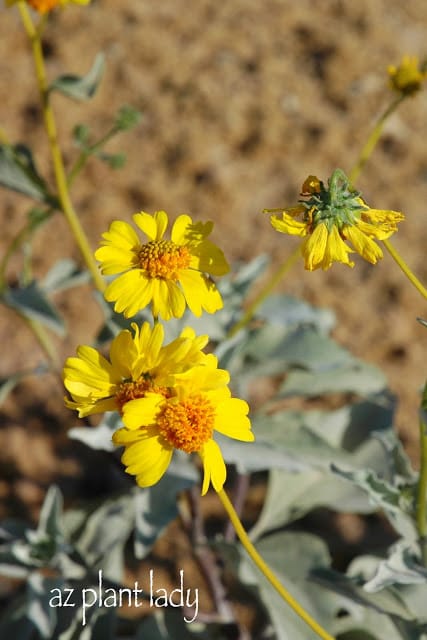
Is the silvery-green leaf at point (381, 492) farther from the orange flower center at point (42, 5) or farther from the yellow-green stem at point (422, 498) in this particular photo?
the orange flower center at point (42, 5)

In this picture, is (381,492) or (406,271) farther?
(381,492)

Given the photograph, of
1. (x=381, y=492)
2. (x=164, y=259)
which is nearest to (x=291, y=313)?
(x=381, y=492)

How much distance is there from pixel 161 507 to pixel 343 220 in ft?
2.60

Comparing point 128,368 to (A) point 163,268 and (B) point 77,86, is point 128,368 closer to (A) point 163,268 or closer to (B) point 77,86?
(A) point 163,268

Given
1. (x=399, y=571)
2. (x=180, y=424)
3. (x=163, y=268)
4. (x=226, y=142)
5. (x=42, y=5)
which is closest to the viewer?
(x=180, y=424)

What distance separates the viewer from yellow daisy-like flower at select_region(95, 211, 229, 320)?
1163mm

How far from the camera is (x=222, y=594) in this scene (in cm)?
184

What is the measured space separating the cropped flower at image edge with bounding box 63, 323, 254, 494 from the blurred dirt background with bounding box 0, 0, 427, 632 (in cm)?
107

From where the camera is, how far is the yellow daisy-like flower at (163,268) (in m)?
1.16

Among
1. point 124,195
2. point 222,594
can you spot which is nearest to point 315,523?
point 222,594

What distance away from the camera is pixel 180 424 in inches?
40.8

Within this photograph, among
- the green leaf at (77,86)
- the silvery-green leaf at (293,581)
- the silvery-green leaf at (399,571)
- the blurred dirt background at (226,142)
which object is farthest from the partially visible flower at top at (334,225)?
the blurred dirt background at (226,142)

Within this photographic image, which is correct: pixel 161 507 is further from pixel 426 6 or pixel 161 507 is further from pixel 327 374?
pixel 426 6

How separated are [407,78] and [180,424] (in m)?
0.87
